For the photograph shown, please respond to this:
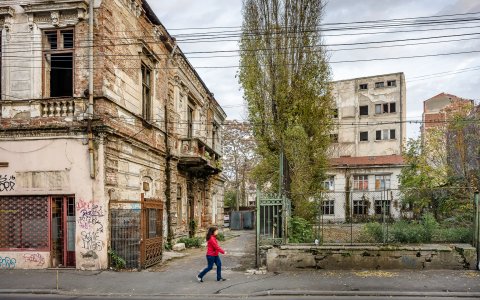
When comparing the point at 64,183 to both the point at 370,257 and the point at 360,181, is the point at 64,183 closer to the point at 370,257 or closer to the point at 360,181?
the point at 370,257

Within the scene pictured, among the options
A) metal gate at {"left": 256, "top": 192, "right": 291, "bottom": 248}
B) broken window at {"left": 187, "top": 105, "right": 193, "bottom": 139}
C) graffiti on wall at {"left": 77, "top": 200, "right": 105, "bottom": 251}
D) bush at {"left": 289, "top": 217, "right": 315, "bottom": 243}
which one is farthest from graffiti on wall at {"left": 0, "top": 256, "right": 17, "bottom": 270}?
broken window at {"left": 187, "top": 105, "right": 193, "bottom": 139}

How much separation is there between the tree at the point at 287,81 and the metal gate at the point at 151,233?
5.92 m

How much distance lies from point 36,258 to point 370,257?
34.3ft

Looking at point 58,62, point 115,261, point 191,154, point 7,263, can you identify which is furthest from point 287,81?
point 7,263

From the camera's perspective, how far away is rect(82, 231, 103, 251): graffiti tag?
542 inches

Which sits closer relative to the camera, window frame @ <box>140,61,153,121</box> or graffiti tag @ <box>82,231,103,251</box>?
graffiti tag @ <box>82,231,103,251</box>

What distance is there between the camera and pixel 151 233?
14844 mm

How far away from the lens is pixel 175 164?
2203 centimetres

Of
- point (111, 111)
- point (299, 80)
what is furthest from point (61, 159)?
point (299, 80)

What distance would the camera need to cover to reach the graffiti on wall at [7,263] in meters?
14.2

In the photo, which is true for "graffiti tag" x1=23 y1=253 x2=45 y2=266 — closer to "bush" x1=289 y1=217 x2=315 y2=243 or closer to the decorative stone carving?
A: the decorative stone carving

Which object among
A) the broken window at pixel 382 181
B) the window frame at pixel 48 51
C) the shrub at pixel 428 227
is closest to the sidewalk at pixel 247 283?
the shrub at pixel 428 227

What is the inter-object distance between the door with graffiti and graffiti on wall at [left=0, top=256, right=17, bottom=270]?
1.30m

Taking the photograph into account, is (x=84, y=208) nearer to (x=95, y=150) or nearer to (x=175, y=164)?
(x=95, y=150)
